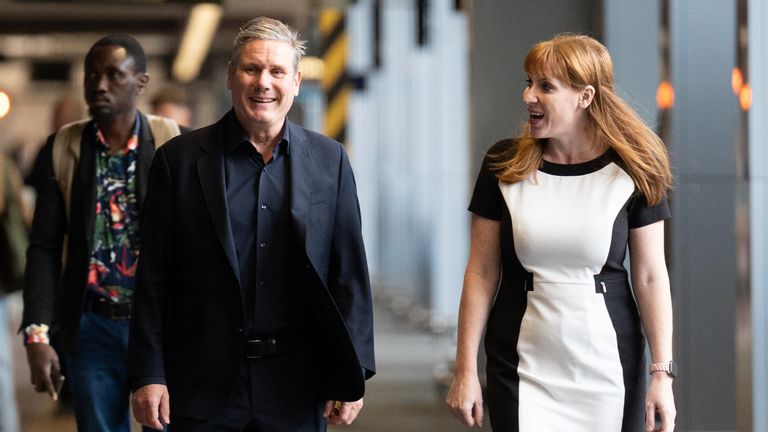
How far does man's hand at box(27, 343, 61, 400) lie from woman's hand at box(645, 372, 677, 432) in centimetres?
167

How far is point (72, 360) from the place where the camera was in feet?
13.7

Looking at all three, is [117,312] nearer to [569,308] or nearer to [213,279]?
[213,279]

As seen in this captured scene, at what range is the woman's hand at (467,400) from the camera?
347 centimetres

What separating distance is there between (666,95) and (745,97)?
2.94ft

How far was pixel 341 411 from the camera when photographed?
11.4ft

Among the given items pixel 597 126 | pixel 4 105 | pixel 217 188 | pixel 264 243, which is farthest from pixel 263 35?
pixel 4 105

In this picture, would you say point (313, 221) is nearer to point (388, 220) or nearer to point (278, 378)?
point (278, 378)

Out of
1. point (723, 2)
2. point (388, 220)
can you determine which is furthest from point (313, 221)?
point (388, 220)

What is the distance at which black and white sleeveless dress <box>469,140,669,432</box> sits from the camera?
345 cm

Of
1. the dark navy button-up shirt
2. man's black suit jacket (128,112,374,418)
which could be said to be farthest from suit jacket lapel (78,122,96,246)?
A: the dark navy button-up shirt

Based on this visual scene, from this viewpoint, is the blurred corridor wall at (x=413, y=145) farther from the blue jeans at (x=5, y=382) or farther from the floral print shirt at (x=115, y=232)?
the floral print shirt at (x=115, y=232)

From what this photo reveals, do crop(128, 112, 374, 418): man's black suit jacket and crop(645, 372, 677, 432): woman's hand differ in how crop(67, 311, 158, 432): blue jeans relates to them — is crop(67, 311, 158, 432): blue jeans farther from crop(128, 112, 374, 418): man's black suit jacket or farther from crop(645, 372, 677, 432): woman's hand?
crop(645, 372, 677, 432): woman's hand

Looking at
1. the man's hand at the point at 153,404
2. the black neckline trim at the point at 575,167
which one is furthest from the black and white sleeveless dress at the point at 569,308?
the man's hand at the point at 153,404

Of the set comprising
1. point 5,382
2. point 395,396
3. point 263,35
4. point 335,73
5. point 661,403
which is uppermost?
point 335,73
